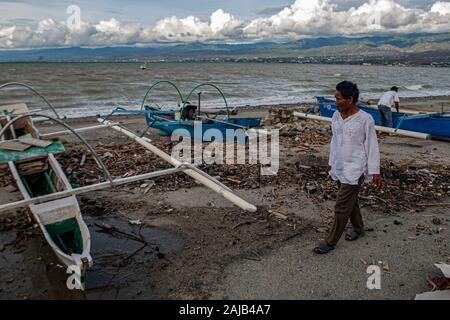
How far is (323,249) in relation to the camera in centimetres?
481

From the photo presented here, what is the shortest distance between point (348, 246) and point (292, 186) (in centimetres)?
241

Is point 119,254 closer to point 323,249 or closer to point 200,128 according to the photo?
point 323,249

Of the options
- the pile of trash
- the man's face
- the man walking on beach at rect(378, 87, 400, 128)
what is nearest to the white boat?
the man's face

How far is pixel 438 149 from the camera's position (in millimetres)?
10633

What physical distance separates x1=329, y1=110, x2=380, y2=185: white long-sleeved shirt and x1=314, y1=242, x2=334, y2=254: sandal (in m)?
0.92

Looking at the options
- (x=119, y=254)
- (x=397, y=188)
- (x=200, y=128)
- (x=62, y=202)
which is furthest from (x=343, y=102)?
(x=200, y=128)

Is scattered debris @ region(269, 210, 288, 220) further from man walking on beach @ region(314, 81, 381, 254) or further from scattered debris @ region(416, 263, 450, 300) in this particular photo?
scattered debris @ region(416, 263, 450, 300)

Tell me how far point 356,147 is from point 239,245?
2.01 m

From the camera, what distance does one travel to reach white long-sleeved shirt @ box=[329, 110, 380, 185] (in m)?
4.35

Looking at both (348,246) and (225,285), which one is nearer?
(225,285)

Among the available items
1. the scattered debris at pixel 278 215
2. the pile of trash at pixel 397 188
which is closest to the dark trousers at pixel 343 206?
the scattered debris at pixel 278 215

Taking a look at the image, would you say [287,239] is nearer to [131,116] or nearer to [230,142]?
[230,142]

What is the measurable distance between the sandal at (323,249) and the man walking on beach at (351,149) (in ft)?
0.81
